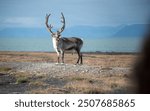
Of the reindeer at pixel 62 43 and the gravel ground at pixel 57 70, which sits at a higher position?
the reindeer at pixel 62 43

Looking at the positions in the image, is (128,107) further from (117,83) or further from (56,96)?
(117,83)

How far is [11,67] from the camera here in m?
7.56

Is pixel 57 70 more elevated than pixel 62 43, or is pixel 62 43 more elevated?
pixel 62 43

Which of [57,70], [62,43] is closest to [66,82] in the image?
[57,70]

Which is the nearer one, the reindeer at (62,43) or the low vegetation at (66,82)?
the low vegetation at (66,82)

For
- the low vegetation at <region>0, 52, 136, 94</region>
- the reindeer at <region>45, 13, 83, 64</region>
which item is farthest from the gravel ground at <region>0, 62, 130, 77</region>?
the reindeer at <region>45, 13, 83, 64</region>

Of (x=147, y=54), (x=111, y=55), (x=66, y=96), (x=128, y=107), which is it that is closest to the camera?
(x=147, y=54)

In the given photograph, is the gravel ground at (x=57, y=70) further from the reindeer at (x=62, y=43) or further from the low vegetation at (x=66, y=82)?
the reindeer at (x=62, y=43)

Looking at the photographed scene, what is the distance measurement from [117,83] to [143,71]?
5.56 metres

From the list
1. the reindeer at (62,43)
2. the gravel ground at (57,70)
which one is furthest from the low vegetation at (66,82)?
the reindeer at (62,43)

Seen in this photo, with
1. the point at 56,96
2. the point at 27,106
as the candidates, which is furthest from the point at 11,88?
the point at 27,106

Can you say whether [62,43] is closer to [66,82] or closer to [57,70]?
[57,70]

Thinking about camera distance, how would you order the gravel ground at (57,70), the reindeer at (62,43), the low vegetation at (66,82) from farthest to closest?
the reindeer at (62,43), the gravel ground at (57,70), the low vegetation at (66,82)

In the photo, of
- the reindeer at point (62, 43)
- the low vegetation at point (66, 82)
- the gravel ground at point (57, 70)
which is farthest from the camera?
the reindeer at point (62, 43)
